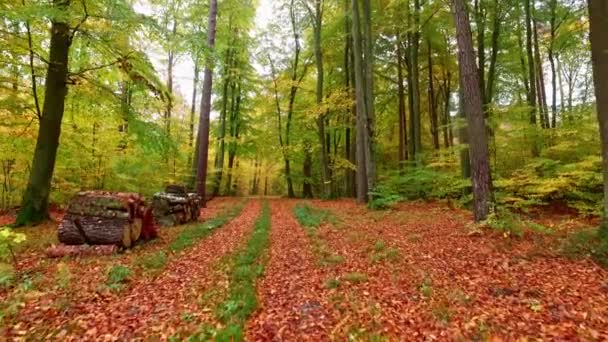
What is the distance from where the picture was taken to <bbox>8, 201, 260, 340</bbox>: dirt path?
135 inches

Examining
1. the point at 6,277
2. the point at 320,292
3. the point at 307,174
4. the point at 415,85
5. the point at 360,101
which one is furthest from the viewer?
the point at 307,174

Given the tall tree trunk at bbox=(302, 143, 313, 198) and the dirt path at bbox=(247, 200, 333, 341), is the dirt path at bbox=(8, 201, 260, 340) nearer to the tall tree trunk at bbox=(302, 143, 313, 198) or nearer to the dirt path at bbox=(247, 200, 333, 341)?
the dirt path at bbox=(247, 200, 333, 341)

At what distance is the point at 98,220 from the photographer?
6.31 m

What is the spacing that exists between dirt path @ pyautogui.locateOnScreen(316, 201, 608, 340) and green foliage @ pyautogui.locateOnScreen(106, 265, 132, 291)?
339cm

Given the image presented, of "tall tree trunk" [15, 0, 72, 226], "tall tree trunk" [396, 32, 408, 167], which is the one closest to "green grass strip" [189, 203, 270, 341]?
"tall tree trunk" [15, 0, 72, 226]

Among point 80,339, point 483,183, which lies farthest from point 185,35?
point 483,183

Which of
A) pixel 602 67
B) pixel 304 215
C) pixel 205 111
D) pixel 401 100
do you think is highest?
pixel 401 100

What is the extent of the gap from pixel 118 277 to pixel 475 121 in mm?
6941

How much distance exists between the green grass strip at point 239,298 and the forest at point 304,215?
0.03m

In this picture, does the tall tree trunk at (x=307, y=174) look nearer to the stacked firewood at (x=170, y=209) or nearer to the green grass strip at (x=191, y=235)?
the green grass strip at (x=191, y=235)

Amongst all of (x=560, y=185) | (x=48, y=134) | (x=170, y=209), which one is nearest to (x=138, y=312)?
(x=170, y=209)

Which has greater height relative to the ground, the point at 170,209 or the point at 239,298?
the point at 170,209

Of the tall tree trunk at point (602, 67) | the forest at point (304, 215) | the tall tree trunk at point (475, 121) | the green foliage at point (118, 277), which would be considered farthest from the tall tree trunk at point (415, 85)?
the green foliage at point (118, 277)

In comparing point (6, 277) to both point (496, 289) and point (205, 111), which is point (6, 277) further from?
point (205, 111)
